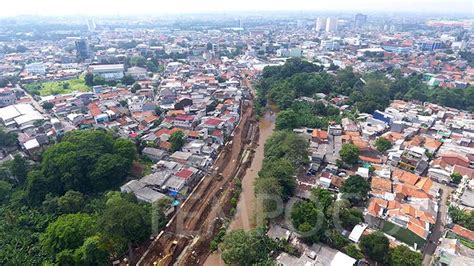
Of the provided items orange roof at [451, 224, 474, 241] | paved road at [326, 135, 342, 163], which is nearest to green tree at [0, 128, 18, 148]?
paved road at [326, 135, 342, 163]

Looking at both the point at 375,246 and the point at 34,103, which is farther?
the point at 34,103

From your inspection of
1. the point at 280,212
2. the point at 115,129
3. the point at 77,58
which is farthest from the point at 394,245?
the point at 77,58

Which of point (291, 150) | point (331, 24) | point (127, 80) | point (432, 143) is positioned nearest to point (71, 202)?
point (291, 150)

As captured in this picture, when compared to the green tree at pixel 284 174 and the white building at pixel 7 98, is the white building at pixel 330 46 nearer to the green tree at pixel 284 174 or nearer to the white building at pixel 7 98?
the green tree at pixel 284 174

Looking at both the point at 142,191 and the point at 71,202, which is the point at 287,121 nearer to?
the point at 142,191

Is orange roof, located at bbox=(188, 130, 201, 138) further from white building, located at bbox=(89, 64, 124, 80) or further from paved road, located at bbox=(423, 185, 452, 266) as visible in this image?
white building, located at bbox=(89, 64, 124, 80)

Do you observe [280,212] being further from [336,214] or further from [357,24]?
[357,24]
